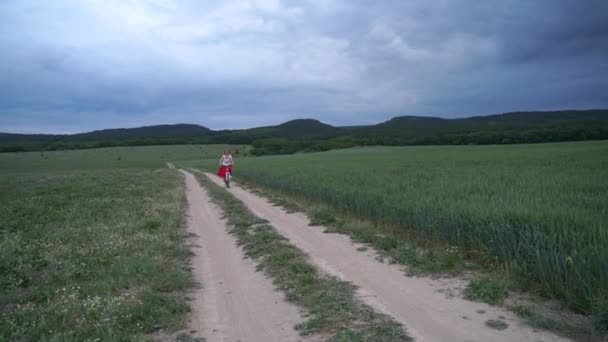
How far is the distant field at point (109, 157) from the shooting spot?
71412 mm

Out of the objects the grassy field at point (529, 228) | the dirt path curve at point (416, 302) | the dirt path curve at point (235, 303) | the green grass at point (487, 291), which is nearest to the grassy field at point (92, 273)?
the dirt path curve at point (235, 303)

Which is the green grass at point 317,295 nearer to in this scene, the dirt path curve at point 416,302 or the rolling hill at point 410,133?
the dirt path curve at point 416,302

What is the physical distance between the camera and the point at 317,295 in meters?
5.56

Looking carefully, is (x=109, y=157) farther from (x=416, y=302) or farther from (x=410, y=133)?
(x=416, y=302)

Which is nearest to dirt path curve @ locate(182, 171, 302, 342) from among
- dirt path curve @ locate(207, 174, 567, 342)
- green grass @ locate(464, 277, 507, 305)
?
dirt path curve @ locate(207, 174, 567, 342)

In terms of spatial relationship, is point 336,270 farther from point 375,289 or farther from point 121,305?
point 121,305

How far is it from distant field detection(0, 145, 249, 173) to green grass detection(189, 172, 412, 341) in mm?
66458

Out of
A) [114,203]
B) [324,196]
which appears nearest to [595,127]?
[324,196]

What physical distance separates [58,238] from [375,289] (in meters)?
8.37

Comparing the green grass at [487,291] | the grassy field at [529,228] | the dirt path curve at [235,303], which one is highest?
the grassy field at [529,228]

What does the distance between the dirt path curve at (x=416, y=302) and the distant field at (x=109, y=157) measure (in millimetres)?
67784

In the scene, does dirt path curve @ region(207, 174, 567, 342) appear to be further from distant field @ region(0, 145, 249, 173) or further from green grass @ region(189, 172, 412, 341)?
distant field @ region(0, 145, 249, 173)

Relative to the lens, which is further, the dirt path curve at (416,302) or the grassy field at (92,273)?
the grassy field at (92,273)

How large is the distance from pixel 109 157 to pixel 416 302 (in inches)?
3806
